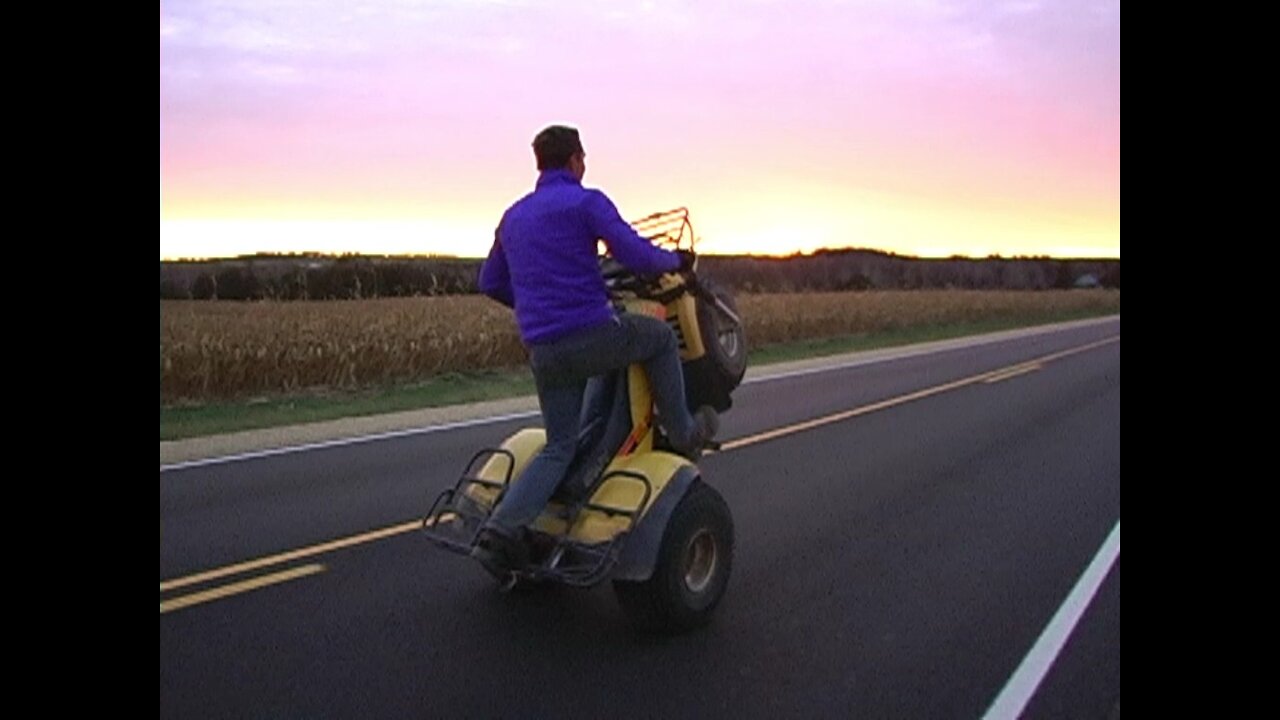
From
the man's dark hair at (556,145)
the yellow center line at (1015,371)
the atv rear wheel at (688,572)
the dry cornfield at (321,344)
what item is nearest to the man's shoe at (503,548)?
the atv rear wheel at (688,572)

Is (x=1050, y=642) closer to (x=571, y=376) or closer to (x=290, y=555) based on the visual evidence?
(x=571, y=376)

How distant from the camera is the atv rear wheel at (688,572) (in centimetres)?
570

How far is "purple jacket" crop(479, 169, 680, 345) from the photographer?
214 inches

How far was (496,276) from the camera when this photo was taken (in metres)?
6.05

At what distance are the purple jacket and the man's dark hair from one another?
0.16 feet

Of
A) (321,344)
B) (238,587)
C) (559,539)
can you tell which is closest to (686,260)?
(559,539)

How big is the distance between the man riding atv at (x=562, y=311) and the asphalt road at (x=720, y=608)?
2.21 ft

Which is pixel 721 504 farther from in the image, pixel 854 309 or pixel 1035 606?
pixel 854 309

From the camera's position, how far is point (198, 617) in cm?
595

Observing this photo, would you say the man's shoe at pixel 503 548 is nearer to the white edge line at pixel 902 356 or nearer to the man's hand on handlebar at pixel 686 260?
the man's hand on handlebar at pixel 686 260

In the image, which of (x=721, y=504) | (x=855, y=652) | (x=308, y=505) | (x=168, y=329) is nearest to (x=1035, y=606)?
(x=855, y=652)
